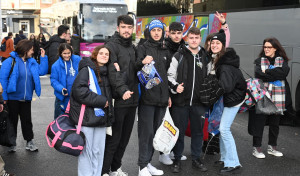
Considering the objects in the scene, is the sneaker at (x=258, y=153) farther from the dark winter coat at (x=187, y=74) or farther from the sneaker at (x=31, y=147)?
the sneaker at (x=31, y=147)

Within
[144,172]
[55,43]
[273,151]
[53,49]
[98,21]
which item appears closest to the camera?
[144,172]

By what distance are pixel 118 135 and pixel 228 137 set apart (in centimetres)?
150

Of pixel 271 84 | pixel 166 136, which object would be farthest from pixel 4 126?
pixel 271 84

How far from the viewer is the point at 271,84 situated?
19.7ft

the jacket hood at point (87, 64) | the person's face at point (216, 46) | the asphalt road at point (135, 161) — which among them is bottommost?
the asphalt road at point (135, 161)

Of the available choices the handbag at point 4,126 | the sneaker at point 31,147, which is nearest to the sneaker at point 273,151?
the sneaker at point 31,147

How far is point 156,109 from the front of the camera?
498cm

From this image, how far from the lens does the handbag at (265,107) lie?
5750mm

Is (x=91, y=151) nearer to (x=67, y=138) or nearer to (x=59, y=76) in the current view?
(x=67, y=138)

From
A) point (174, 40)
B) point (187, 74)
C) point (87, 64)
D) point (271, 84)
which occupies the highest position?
point (174, 40)

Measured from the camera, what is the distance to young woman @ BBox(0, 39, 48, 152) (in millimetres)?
5609

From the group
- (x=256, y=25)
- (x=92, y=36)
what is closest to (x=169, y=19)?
(x=256, y=25)

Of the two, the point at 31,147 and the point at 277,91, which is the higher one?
the point at 277,91

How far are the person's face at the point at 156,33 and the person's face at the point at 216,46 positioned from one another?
752mm
